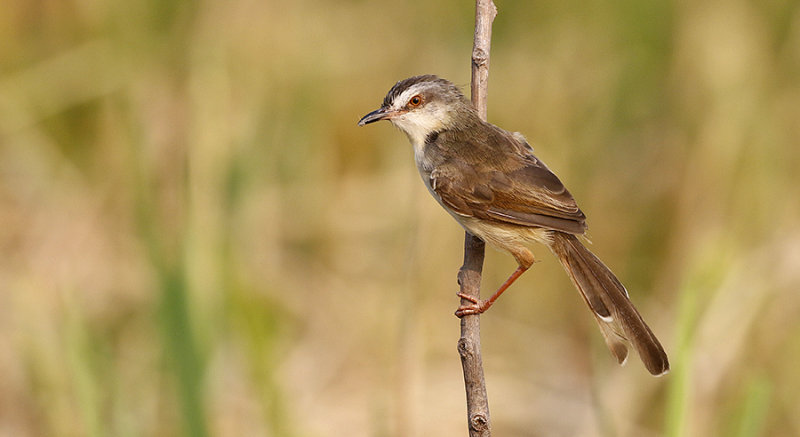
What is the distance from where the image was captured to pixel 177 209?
18.3ft

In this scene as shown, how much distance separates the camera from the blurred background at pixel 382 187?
15.4ft

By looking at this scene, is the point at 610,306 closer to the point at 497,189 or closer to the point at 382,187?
the point at 497,189

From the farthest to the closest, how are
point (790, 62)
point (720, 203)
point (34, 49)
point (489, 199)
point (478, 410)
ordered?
1. point (34, 49)
2. point (790, 62)
3. point (720, 203)
4. point (489, 199)
5. point (478, 410)

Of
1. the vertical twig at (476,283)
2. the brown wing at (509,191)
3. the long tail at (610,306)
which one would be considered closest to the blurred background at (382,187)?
the brown wing at (509,191)

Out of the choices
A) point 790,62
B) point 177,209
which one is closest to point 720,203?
point 790,62

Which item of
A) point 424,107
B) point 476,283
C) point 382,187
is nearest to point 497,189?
point 424,107

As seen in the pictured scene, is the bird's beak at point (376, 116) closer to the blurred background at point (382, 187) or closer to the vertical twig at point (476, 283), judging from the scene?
the vertical twig at point (476, 283)

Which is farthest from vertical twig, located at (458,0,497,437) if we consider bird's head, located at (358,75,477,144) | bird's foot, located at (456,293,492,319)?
bird's head, located at (358,75,477,144)

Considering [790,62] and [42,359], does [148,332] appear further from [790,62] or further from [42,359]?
[790,62]

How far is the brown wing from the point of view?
3.20 m

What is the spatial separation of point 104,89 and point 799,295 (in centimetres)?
443

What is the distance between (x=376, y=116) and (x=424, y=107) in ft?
0.85

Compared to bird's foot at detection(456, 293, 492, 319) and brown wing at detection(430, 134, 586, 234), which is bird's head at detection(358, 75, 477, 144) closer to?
brown wing at detection(430, 134, 586, 234)

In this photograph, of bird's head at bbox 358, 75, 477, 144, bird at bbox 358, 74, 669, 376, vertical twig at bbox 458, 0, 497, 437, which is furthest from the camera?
bird's head at bbox 358, 75, 477, 144
